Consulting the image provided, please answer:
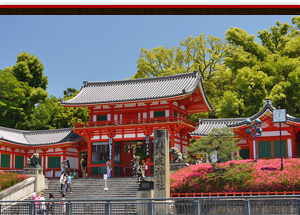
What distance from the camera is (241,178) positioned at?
20438mm

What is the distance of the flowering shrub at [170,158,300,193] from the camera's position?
1947 cm

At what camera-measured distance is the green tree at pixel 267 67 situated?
35.3 m

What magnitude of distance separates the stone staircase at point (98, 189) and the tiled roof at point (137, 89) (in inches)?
325

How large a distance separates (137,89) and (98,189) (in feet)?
41.2

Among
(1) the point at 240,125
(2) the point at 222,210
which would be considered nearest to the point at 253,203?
(2) the point at 222,210

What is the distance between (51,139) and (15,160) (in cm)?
400

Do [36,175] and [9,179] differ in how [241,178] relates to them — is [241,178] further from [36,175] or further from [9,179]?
[9,179]

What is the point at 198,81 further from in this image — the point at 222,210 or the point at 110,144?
the point at 222,210

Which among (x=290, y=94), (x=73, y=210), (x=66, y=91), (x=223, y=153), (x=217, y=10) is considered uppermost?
(x=66, y=91)

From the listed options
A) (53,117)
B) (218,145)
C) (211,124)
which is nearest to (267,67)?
(211,124)

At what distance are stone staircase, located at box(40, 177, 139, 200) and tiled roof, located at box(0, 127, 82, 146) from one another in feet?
23.4

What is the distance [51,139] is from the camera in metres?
36.9

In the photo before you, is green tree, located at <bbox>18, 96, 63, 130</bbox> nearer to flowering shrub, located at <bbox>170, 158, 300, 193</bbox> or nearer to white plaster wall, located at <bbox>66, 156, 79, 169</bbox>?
white plaster wall, located at <bbox>66, 156, 79, 169</bbox>

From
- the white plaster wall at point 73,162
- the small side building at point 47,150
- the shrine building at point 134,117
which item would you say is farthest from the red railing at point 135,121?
the white plaster wall at point 73,162
